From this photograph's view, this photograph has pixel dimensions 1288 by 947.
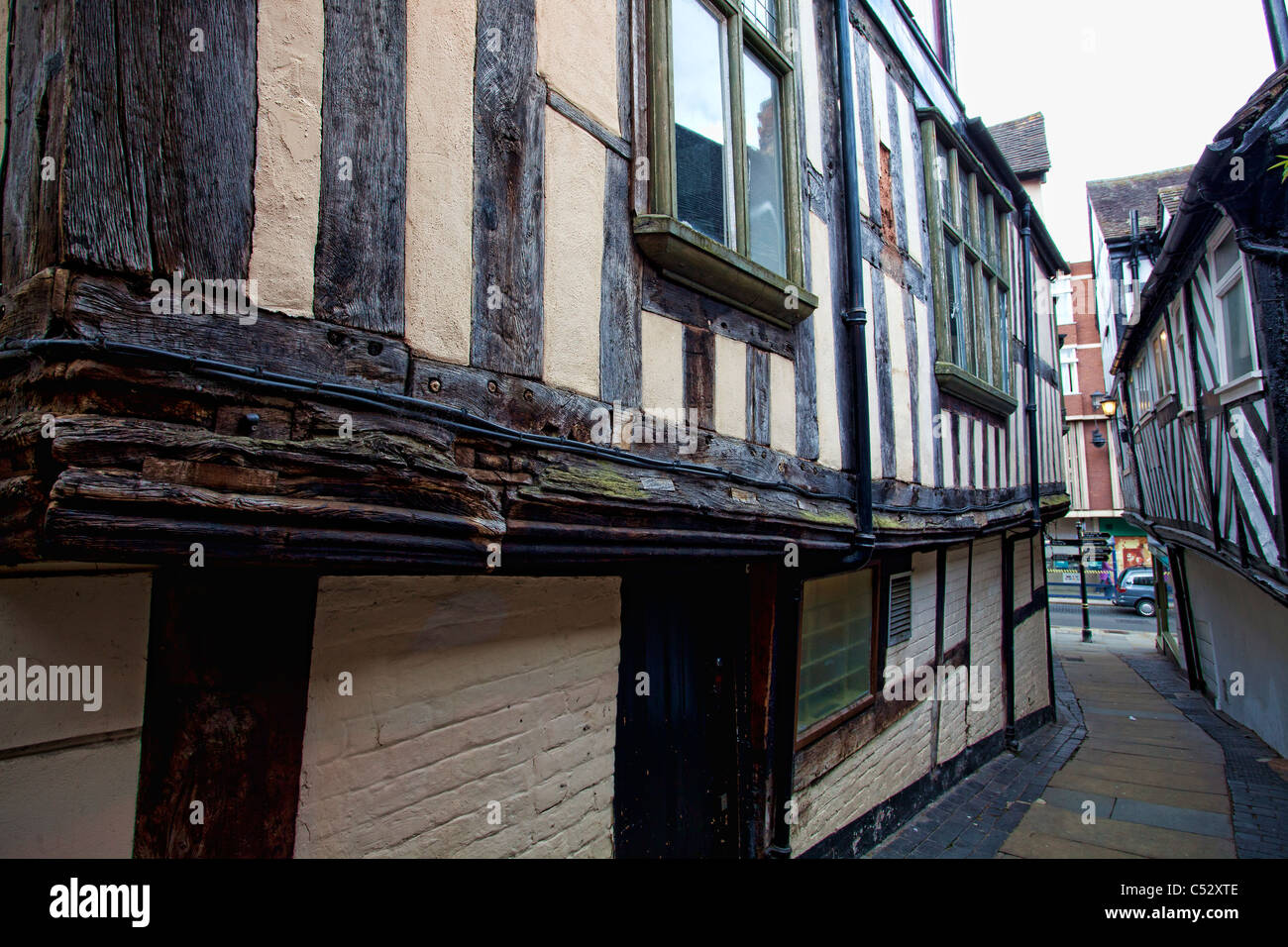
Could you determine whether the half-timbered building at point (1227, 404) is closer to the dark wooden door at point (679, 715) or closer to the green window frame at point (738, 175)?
the green window frame at point (738, 175)

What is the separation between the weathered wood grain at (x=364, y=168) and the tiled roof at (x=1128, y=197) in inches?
630

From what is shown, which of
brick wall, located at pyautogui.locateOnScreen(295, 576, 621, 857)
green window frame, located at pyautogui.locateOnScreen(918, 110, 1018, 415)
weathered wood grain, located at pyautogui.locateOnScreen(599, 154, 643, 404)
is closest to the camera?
brick wall, located at pyautogui.locateOnScreen(295, 576, 621, 857)

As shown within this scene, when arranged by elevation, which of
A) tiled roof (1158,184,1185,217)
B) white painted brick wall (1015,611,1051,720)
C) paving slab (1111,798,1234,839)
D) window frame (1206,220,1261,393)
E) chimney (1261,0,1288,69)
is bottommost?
paving slab (1111,798,1234,839)

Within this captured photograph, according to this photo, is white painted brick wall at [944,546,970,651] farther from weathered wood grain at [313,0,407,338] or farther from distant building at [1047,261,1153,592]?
distant building at [1047,261,1153,592]

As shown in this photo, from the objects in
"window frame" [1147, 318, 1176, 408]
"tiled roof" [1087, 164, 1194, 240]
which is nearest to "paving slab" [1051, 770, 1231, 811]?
"window frame" [1147, 318, 1176, 408]

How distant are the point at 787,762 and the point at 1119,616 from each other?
24798mm

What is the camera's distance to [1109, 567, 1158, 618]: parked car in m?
23.0

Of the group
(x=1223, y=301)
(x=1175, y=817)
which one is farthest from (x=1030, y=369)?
(x=1175, y=817)

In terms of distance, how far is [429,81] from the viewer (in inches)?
79.2

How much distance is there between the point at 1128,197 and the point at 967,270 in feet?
40.1

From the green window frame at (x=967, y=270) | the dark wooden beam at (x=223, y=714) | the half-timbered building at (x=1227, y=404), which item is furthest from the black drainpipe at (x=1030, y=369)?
the dark wooden beam at (x=223, y=714)

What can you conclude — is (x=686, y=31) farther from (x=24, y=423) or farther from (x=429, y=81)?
(x=24, y=423)

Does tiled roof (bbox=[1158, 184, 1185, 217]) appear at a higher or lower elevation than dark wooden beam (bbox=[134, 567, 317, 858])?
higher
